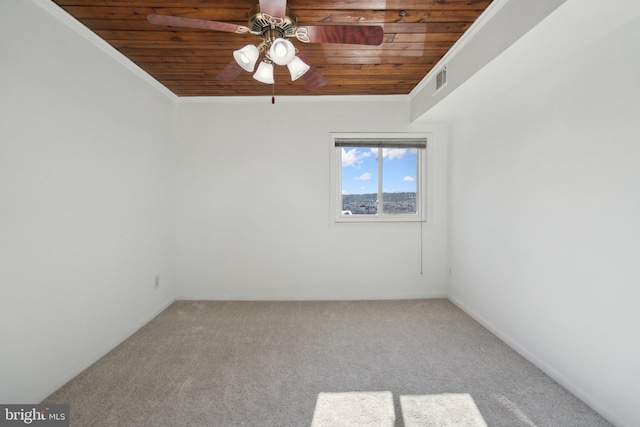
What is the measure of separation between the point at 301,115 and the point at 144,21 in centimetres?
193

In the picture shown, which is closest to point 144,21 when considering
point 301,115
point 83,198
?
point 83,198

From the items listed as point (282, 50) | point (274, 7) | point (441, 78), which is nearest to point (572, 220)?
point (441, 78)

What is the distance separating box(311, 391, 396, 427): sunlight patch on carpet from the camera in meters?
1.79

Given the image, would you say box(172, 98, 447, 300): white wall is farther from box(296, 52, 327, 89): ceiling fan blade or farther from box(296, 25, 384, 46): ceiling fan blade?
box(296, 25, 384, 46): ceiling fan blade

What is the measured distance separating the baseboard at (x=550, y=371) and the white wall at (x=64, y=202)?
328 centimetres

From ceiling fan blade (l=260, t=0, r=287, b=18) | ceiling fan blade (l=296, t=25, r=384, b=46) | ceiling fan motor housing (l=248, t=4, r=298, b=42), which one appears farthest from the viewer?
ceiling fan motor housing (l=248, t=4, r=298, b=42)

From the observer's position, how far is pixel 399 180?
406 centimetres

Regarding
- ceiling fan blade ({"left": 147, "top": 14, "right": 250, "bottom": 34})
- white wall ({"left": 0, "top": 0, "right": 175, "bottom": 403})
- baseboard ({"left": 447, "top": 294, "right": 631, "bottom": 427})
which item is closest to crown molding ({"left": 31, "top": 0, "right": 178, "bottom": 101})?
white wall ({"left": 0, "top": 0, "right": 175, "bottom": 403})

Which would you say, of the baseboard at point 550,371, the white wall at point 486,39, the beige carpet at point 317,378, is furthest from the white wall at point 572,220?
the white wall at point 486,39

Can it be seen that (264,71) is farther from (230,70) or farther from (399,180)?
(399,180)

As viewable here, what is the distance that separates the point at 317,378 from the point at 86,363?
1.68 m

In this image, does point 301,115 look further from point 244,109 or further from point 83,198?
point 83,198

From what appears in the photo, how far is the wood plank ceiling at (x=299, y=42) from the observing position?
2021 mm

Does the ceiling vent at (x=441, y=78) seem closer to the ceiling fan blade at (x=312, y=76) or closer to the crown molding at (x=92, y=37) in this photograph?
the ceiling fan blade at (x=312, y=76)
